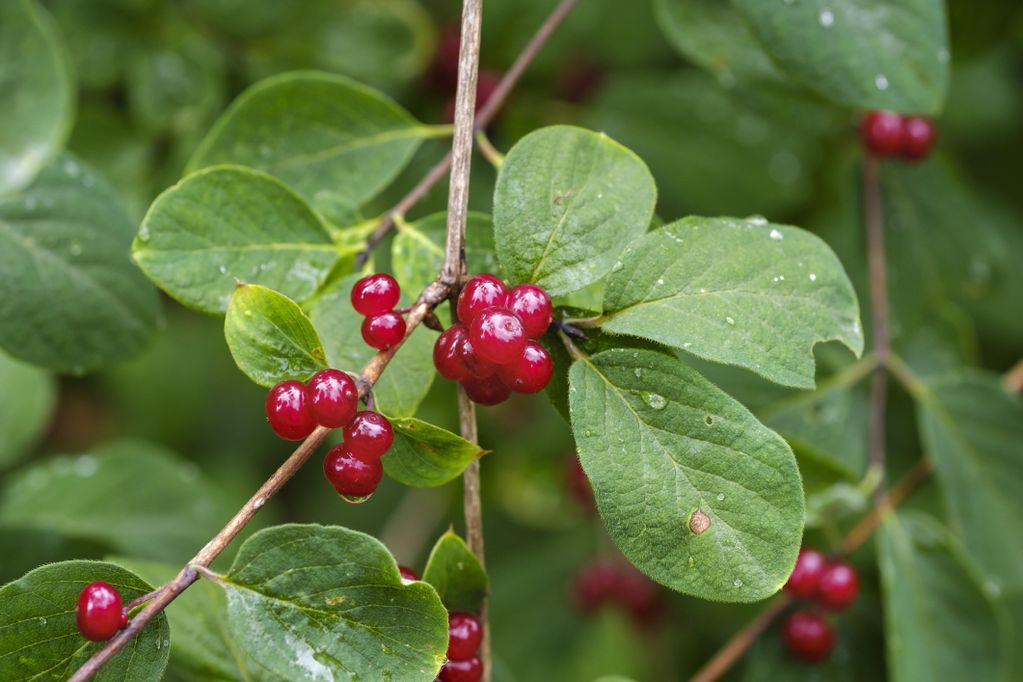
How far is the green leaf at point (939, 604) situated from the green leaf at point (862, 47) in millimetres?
652

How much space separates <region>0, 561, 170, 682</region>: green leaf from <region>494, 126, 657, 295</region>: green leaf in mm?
498

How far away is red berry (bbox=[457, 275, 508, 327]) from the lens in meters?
1.06

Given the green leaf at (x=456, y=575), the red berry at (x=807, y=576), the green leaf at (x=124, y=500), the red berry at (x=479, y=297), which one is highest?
the red berry at (x=479, y=297)

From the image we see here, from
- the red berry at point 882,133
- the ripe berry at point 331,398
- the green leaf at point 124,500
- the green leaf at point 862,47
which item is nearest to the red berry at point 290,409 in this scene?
the ripe berry at point 331,398

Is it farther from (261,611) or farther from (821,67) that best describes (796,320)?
(261,611)

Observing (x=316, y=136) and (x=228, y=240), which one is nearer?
(x=228, y=240)

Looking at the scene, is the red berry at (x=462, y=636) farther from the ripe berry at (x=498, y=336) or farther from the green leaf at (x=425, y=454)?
the ripe berry at (x=498, y=336)

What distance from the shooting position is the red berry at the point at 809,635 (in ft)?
5.68

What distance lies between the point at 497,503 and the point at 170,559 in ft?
3.52

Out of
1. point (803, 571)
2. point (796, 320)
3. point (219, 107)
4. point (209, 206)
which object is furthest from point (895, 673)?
point (219, 107)

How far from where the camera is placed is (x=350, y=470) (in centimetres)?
103

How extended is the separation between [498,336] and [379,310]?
0.16m

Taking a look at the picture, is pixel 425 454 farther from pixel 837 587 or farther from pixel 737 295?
pixel 837 587

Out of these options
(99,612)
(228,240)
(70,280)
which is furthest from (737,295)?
(70,280)
